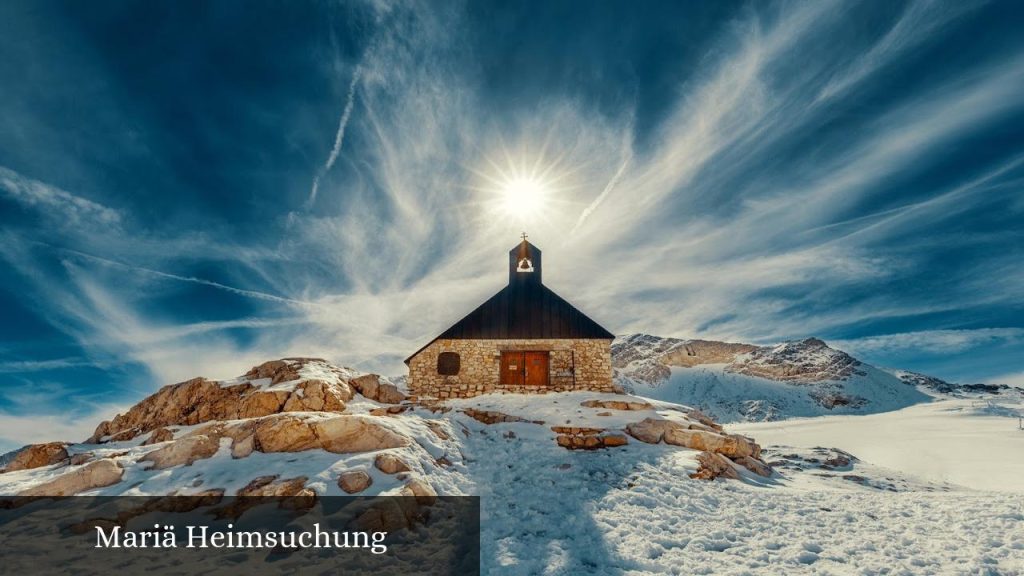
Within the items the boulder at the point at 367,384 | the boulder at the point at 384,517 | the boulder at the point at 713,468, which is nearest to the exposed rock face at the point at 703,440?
the boulder at the point at 713,468

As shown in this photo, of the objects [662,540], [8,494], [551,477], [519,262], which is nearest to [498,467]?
[551,477]

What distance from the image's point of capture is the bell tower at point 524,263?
92.0 ft

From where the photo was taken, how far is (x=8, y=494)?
9500 mm

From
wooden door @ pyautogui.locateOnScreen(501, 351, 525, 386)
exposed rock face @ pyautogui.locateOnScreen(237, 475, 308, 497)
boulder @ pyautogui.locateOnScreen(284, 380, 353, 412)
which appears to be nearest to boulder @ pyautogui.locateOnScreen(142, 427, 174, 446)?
boulder @ pyautogui.locateOnScreen(284, 380, 353, 412)

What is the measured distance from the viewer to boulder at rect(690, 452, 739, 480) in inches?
478

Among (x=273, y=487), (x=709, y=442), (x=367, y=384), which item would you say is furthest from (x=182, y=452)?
(x=709, y=442)

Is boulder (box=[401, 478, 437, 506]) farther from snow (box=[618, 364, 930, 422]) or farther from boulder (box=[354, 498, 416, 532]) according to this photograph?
snow (box=[618, 364, 930, 422])

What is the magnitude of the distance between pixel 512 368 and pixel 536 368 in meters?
1.40

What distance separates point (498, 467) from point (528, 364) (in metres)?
12.3

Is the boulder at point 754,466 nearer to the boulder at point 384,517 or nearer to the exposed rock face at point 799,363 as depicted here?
the boulder at point 384,517

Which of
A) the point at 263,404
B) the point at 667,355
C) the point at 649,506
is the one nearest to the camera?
the point at 649,506

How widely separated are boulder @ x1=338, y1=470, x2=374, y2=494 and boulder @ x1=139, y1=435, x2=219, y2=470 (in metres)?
4.40

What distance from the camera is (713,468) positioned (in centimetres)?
1264

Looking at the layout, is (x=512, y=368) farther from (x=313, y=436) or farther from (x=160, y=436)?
(x=160, y=436)
